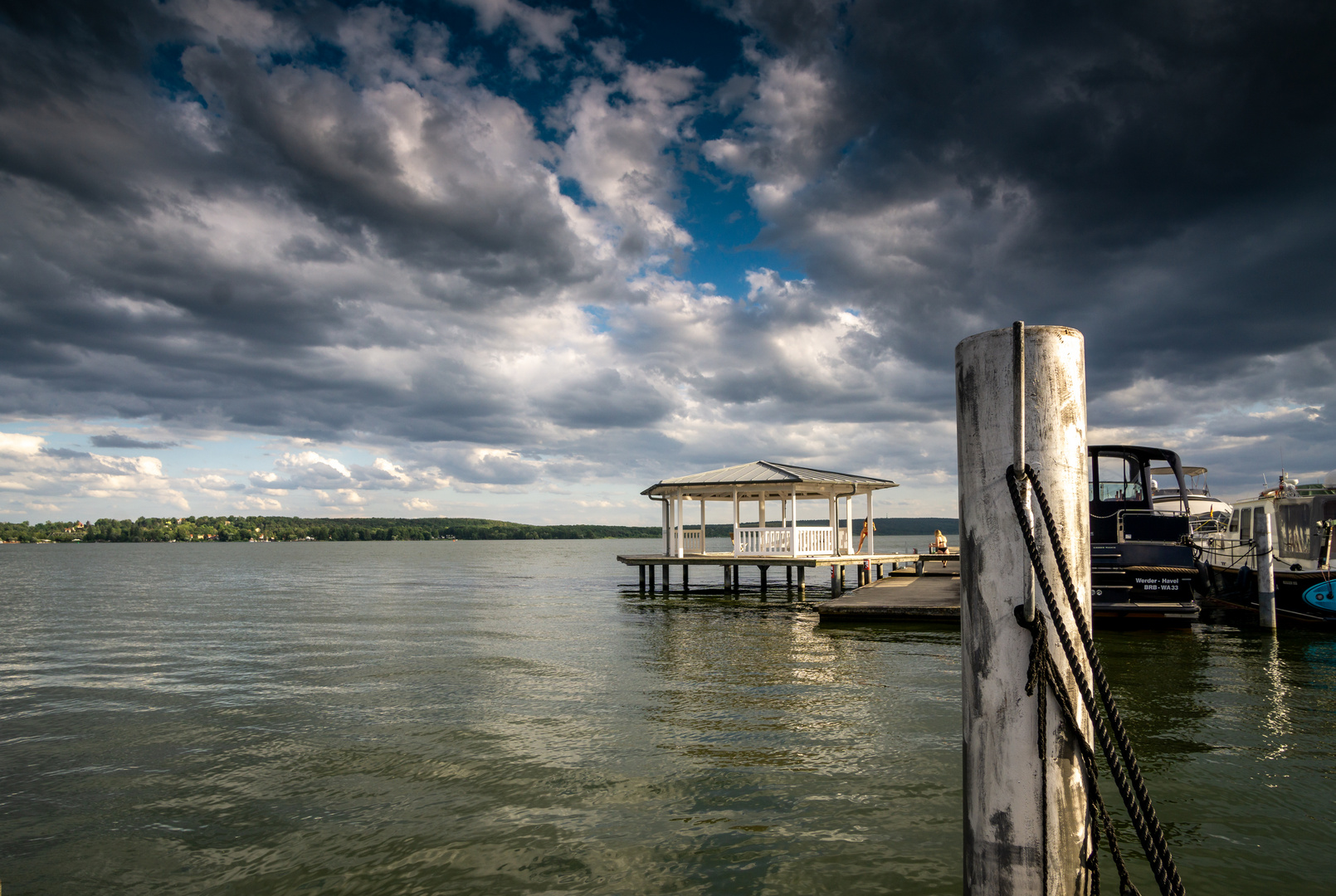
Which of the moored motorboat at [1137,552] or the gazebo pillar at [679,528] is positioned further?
the gazebo pillar at [679,528]

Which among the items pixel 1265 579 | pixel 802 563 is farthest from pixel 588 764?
pixel 802 563

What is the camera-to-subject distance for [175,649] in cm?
1686

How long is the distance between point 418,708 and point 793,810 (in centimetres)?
605

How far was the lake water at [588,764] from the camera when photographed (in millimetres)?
5324

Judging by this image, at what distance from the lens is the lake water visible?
5.32 m

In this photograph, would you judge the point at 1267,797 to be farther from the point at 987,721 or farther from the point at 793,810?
the point at 987,721

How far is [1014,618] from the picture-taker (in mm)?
2588

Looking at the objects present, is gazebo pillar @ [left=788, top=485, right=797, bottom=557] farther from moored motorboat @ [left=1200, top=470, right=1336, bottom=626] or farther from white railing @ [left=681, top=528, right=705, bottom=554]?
moored motorboat @ [left=1200, top=470, right=1336, bottom=626]

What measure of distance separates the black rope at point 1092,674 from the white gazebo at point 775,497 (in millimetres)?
21935

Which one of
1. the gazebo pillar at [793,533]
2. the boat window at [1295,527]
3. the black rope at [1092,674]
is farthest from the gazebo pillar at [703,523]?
the black rope at [1092,674]

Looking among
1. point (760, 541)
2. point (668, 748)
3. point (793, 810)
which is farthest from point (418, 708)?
point (760, 541)

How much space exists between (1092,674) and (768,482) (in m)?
22.2

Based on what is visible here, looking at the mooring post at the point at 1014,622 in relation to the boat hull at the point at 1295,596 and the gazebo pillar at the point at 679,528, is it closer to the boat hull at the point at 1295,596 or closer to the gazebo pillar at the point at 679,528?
the boat hull at the point at 1295,596

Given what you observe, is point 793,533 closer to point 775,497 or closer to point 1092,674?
point 775,497
